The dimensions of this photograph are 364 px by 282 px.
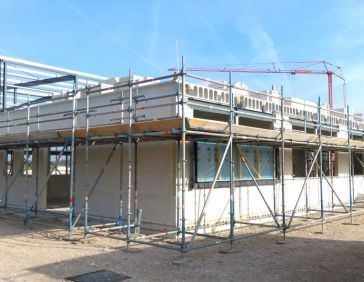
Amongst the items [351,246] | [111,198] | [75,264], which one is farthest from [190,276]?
[111,198]

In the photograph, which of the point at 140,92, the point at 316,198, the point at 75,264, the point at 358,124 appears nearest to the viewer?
the point at 75,264

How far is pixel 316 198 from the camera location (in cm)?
1570

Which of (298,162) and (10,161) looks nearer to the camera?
(298,162)

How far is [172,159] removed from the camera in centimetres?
1034

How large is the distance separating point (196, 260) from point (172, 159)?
2941 mm

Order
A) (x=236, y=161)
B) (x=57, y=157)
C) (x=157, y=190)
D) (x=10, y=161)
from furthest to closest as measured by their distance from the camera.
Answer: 1. (x=10, y=161)
2. (x=57, y=157)
3. (x=236, y=161)
4. (x=157, y=190)

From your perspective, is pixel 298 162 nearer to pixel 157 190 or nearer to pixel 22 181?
pixel 157 190

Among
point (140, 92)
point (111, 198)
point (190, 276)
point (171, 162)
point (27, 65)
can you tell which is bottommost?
point (190, 276)

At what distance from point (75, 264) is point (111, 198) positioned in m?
4.19

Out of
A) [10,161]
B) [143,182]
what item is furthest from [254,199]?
[10,161]

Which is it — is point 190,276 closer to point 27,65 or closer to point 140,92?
point 140,92

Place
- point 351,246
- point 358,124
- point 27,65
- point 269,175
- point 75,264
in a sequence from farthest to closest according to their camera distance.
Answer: point 358,124, point 27,65, point 269,175, point 351,246, point 75,264

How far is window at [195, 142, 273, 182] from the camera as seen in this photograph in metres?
10.9

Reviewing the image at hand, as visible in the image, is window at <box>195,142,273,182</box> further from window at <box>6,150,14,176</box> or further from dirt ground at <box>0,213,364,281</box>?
window at <box>6,150,14,176</box>
